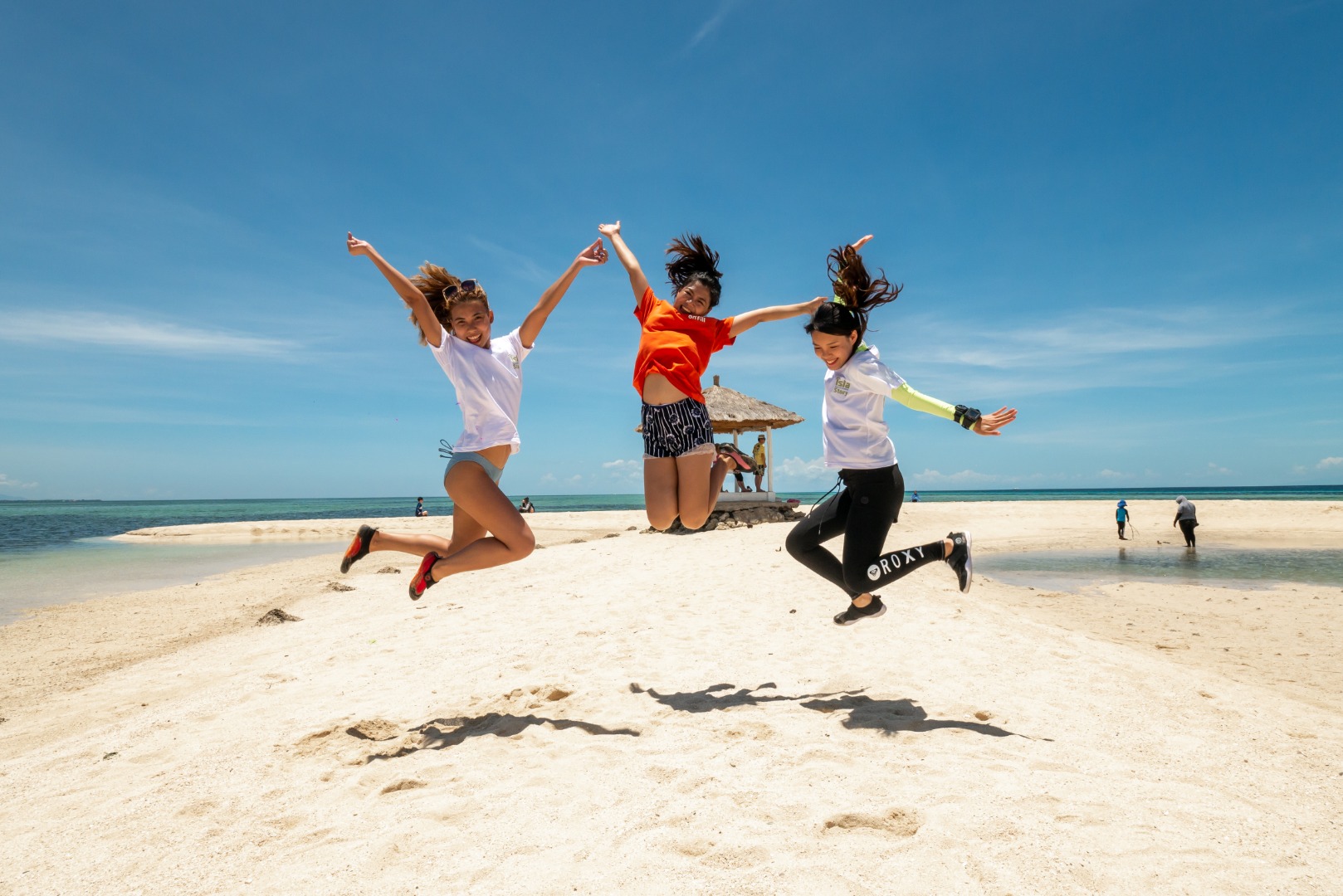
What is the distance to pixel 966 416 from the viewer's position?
4.14 meters

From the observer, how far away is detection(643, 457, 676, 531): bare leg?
4883mm

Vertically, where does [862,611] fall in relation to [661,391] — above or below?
below

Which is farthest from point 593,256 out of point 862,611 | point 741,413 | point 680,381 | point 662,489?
point 741,413

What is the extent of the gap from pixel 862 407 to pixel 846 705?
6.33 feet

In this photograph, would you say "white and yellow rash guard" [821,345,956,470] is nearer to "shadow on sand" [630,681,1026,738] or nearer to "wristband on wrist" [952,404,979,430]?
"wristband on wrist" [952,404,979,430]

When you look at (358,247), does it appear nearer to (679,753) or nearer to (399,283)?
(399,283)

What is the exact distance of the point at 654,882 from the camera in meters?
2.44

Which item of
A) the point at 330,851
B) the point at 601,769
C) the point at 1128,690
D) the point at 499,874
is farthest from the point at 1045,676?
the point at 330,851

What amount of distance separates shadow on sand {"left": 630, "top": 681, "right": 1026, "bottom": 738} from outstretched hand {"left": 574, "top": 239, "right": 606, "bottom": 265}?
9.78 ft

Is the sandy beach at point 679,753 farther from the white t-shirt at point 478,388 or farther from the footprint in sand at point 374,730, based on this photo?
the white t-shirt at point 478,388

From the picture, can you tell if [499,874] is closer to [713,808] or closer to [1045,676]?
[713,808]

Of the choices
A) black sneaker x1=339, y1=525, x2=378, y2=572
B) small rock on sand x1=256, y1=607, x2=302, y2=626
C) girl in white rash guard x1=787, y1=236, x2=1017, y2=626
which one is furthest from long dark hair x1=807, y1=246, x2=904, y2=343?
small rock on sand x1=256, y1=607, x2=302, y2=626

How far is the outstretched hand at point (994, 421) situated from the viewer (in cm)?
400

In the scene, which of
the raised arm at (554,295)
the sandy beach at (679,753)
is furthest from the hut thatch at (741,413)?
the raised arm at (554,295)
